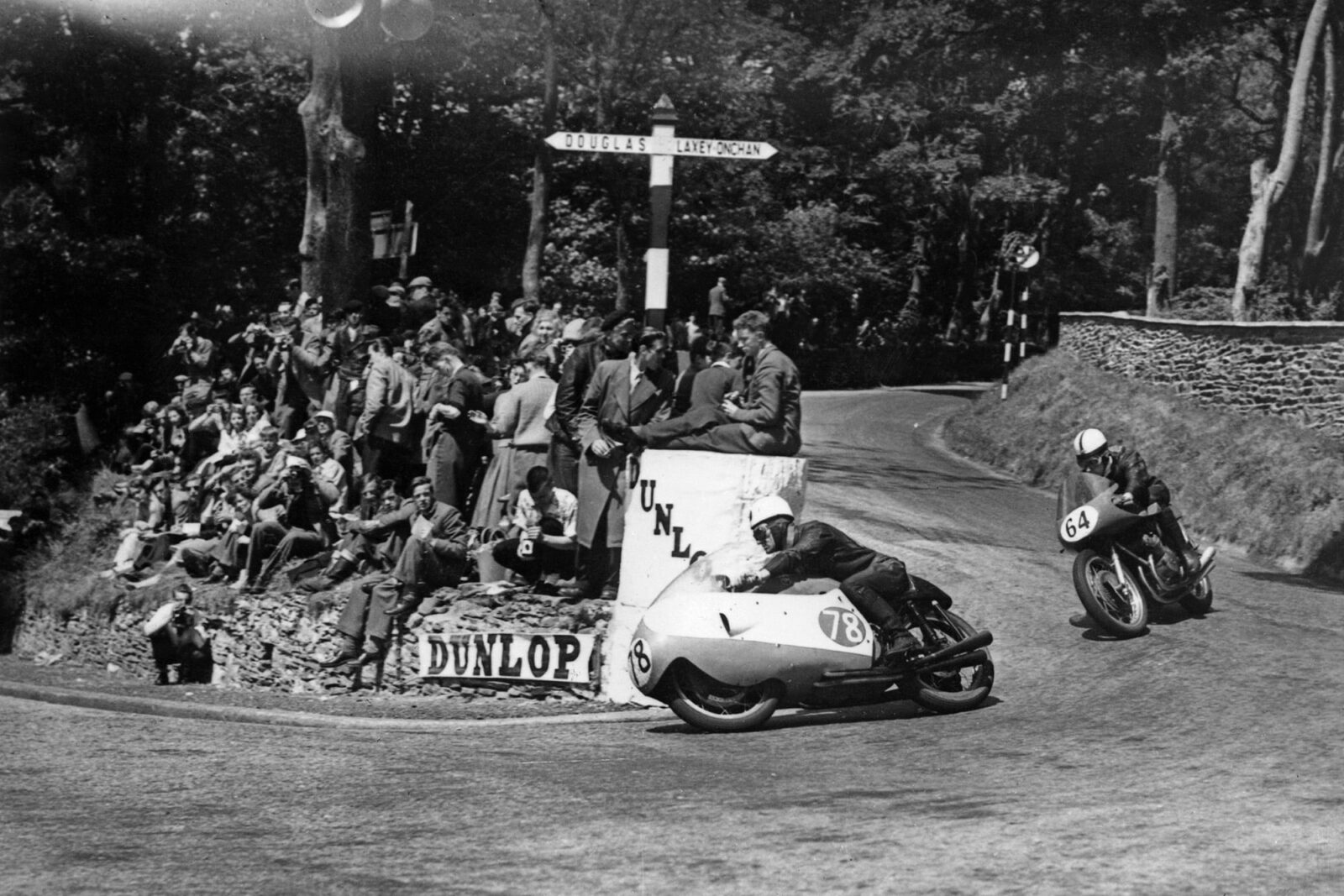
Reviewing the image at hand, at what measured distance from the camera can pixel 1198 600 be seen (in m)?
15.2

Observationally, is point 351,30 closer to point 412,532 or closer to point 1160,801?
point 412,532

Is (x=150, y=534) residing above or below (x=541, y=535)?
below

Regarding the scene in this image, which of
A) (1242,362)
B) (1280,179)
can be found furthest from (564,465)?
(1280,179)

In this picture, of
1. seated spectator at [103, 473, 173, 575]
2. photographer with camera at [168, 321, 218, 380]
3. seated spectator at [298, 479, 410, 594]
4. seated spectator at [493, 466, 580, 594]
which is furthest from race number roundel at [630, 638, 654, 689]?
photographer with camera at [168, 321, 218, 380]

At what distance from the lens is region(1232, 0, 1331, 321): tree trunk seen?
29.7 m

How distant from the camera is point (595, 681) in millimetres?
14086

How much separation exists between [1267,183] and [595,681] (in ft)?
70.1

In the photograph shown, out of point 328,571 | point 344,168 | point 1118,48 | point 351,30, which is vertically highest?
point 1118,48

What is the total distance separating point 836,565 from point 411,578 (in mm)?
4179

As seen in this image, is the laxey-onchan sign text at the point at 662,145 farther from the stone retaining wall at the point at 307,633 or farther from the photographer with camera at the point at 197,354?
the photographer with camera at the point at 197,354

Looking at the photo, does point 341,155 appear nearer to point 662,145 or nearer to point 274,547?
point 274,547

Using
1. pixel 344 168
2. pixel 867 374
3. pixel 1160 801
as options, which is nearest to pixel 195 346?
pixel 344 168

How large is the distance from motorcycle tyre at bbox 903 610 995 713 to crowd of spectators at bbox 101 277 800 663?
1.98 m

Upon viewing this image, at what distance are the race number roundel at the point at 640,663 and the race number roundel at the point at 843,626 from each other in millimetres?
1133
